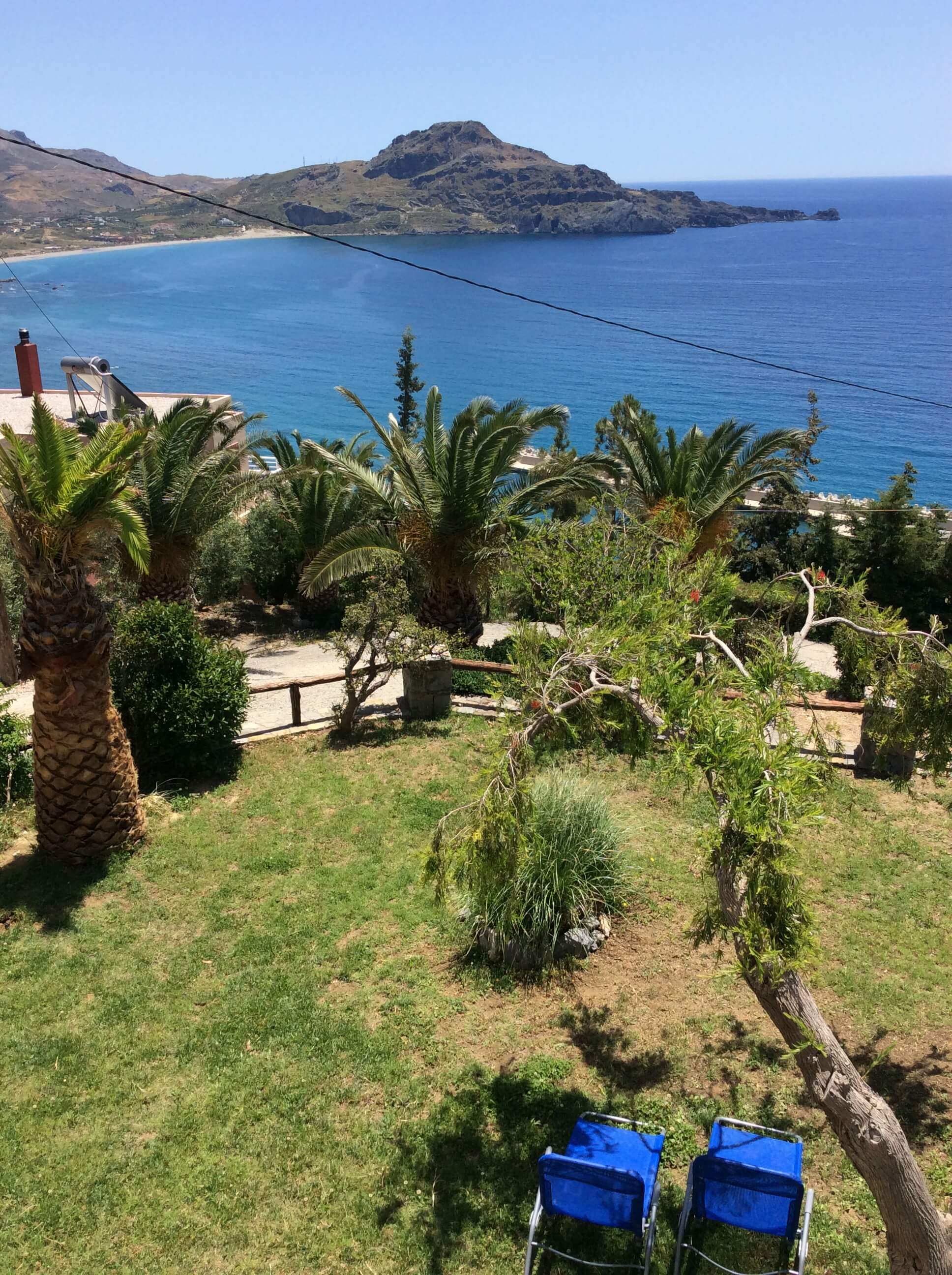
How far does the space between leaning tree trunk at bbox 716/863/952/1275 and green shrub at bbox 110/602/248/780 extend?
24.7 ft

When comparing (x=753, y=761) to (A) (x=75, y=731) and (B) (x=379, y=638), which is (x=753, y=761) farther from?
(B) (x=379, y=638)

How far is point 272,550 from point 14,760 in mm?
10349

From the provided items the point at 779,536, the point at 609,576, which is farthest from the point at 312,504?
the point at 779,536

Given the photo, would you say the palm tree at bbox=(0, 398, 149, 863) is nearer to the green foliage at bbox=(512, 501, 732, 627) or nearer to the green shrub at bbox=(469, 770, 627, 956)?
the green foliage at bbox=(512, 501, 732, 627)

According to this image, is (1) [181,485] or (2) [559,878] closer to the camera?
(2) [559,878]

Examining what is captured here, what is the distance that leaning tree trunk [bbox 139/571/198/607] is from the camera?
16.3m

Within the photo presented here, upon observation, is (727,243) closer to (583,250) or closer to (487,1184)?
(583,250)

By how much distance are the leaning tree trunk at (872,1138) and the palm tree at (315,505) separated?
1516 cm

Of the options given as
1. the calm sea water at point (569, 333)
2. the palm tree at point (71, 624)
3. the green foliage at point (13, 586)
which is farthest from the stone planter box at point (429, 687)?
the calm sea water at point (569, 333)

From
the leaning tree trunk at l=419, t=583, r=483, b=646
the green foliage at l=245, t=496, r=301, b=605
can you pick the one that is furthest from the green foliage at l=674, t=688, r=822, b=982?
the green foliage at l=245, t=496, r=301, b=605

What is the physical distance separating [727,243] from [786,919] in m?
208

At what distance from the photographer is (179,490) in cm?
1576

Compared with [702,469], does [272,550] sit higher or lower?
lower

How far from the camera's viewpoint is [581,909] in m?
7.89
